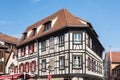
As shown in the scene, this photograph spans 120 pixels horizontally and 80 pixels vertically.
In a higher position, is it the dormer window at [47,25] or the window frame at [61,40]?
the dormer window at [47,25]

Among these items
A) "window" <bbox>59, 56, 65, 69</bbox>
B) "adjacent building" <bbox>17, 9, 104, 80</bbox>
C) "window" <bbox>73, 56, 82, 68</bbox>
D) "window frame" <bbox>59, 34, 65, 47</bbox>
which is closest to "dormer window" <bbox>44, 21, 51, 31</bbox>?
"adjacent building" <bbox>17, 9, 104, 80</bbox>

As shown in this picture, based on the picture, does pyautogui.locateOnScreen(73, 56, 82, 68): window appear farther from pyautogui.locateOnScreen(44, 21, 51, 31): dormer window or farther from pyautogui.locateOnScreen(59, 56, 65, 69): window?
pyautogui.locateOnScreen(44, 21, 51, 31): dormer window

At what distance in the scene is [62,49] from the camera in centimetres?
3825

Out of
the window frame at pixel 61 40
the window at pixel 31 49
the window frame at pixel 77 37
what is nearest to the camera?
the window frame at pixel 77 37

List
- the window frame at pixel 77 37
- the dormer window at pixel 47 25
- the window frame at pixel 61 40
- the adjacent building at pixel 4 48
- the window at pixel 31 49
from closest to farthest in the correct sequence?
1. the window frame at pixel 77 37
2. the window frame at pixel 61 40
3. the dormer window at pixel 47 25
4. the window at pixel 31 49
5. the adjacent building at pixel 4 48

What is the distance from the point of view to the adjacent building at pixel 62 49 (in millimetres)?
37250

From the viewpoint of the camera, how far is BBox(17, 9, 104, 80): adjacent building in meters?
37.2

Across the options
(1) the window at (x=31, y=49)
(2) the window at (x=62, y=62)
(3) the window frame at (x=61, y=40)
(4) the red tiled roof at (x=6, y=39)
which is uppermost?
(4) the red tiled roof at (x=6, y=39)

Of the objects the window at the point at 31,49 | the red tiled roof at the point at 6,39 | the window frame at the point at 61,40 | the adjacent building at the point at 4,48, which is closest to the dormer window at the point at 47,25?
the window at the point at 31,49

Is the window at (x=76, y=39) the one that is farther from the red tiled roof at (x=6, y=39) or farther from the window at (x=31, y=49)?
the red tiled roof at (x=6, y=39)

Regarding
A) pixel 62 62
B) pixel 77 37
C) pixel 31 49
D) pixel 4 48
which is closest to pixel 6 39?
pixel 4 48

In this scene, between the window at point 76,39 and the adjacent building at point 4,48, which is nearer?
the window at point 76,39

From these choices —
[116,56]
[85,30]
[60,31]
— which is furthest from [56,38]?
[116,56]

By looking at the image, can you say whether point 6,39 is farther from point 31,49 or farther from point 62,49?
point 62,49
